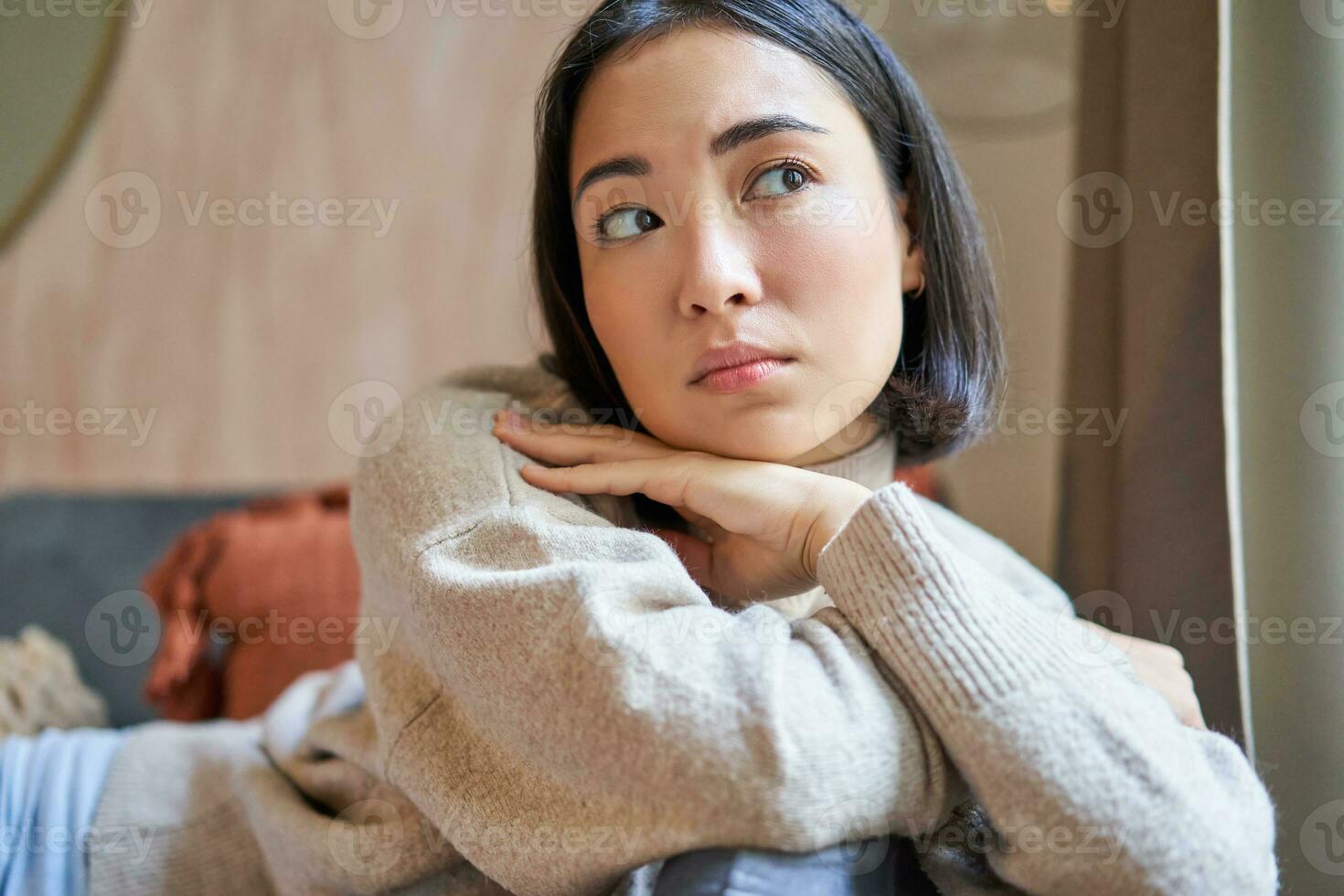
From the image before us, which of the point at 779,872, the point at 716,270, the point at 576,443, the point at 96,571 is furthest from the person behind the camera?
the point at 96,571

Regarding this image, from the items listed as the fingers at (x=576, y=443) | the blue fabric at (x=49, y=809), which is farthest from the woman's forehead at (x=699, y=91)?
the blue fabric at (x=49, y=809)

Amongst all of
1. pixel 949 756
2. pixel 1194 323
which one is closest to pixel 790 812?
pixel 949 756

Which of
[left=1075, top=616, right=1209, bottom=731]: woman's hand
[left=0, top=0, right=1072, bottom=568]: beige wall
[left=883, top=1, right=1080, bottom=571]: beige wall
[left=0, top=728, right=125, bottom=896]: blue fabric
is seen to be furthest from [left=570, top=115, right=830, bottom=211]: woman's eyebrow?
[left=0, top=0, right=1072, bottom=568]: beige wall

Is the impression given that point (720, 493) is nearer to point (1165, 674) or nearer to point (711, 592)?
point (711, 592)

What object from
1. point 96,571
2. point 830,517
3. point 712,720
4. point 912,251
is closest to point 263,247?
point 96,571

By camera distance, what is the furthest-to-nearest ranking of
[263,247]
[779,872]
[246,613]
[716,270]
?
1. [263,247]
2. [246,613]
3. [716,270]
4. [779,872]

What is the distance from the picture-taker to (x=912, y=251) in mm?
1004

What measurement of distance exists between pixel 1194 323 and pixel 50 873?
1.23m

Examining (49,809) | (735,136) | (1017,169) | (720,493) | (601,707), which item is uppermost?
(1017,169)

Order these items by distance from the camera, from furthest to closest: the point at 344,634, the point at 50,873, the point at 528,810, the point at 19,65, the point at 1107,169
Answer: the point at 19,65
the point at 344,634
the point at 1107,169
the point at 50,873
the point at 528,810

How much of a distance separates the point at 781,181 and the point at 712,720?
44cm

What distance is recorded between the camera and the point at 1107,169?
4.13 ft

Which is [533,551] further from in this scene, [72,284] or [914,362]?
[72,284]

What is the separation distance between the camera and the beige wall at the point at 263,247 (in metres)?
2.10
